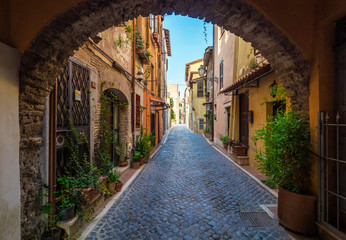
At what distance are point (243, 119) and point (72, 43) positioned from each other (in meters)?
7.24

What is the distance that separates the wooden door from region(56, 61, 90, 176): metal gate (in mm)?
6172

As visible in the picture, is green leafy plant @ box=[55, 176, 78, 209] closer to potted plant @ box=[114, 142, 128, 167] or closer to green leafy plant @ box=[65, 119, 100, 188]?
green leafy plant @ box=[65, 119, 100, 188]

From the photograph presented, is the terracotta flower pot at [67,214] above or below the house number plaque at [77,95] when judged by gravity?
below

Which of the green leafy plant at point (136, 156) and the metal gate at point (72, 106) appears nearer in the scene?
the metal gate at point (72, 106)

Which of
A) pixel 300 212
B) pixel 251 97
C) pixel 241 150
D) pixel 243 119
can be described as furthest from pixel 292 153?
pixel 243 119

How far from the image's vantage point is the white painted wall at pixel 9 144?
74.2 inches

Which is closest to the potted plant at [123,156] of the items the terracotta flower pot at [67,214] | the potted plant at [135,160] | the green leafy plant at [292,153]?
the potted plant at [135,160]

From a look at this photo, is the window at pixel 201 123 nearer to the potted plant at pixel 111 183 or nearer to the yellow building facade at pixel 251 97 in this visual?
the yellow building facade at pixel 251 97

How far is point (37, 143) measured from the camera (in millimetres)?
2336

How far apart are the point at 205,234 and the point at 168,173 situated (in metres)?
3.07

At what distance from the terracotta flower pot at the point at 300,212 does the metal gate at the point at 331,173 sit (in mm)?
117

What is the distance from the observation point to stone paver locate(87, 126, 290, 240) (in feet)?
8.96

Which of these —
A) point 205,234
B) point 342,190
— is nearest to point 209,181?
point 205,234

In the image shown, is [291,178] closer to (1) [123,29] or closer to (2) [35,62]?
(2) [35,62]
